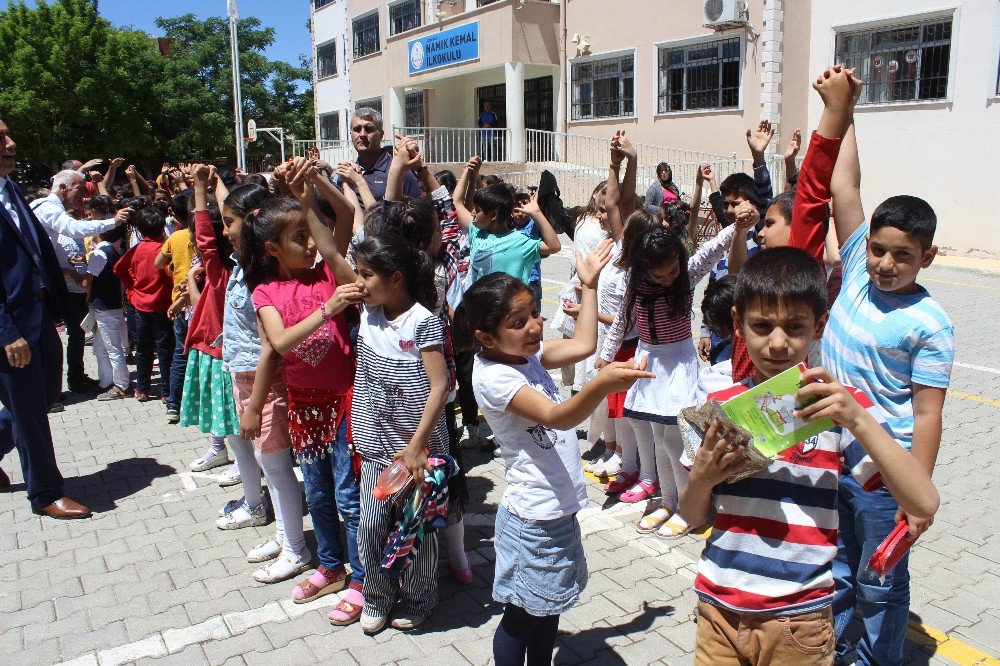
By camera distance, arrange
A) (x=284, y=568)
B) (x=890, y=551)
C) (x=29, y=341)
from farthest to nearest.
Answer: (x=29, y=341)
(x=284, y=568)
(x=890, y=551)

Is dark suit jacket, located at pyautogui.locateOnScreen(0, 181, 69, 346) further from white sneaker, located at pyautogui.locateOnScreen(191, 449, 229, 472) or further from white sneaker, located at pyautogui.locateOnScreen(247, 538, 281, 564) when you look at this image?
white sneaker, located at pyautogui.locateOnScreen(247, 538, 281, 564)

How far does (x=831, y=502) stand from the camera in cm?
205

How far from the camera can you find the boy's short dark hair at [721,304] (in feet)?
12.3

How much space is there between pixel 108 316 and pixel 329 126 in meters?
29.6

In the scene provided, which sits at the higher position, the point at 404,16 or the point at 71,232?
the point at 404,16

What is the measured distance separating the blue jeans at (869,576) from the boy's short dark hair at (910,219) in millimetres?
854

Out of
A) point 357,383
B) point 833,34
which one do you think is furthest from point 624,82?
point 357,383

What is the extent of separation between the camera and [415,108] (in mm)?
28453

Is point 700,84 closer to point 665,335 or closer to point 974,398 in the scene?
point 974,398

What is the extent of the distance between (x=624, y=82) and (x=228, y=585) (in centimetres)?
1902

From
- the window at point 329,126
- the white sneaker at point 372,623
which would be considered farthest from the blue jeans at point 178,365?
the window at point 329,126

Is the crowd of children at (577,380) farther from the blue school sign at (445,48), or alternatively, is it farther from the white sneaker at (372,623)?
the blue school sign at (445,48)

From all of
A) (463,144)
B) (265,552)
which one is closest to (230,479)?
(265,552)

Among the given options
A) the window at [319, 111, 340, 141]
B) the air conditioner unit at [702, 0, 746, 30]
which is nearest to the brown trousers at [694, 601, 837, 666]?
the air conditioner unit at [702, 0, 746, 30]
